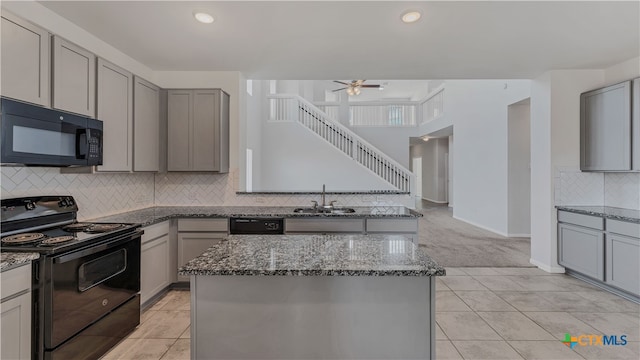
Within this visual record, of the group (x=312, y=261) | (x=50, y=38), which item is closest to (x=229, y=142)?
(x=50, y=38)

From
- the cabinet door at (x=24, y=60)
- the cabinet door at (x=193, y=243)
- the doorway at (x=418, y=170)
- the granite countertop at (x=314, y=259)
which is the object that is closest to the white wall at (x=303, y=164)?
the cabinet door at (x=193, y=243)

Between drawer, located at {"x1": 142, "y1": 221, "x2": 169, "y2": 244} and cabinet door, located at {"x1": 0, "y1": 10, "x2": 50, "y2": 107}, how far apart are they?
1313mm

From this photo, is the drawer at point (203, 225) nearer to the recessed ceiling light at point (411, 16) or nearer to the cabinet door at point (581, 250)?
the recessed ceiling light at point (411, 16)

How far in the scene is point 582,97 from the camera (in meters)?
3.75

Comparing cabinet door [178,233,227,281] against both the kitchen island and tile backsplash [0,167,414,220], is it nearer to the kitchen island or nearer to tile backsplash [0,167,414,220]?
tile backsplash [0,167,414,220]

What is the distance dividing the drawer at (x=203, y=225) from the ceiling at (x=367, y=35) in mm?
1911

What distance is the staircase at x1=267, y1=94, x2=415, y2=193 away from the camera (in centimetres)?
701

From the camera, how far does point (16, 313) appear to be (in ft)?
5.19

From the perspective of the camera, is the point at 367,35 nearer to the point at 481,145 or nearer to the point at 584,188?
the point at 584,188

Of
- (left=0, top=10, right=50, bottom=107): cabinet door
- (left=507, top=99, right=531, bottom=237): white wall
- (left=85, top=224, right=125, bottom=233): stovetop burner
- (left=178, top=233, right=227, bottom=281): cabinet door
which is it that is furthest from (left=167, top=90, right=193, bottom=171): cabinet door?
(left=507, top=99, right=531, bottom=237): white wall

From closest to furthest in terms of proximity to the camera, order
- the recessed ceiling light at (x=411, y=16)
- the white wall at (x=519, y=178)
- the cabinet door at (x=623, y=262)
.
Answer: the recessed ceiling light at (x=411, y=16), the cabinet door at (x=623, y=262), the white wall at (x=519, y=178)

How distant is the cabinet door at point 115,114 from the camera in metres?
2.62

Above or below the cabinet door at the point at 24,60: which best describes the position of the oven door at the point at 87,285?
below

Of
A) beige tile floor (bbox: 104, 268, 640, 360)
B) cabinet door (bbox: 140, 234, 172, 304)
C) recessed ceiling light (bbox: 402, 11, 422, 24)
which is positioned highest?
recessed ceiling light (bbox: 402, 11, 422, 24)
